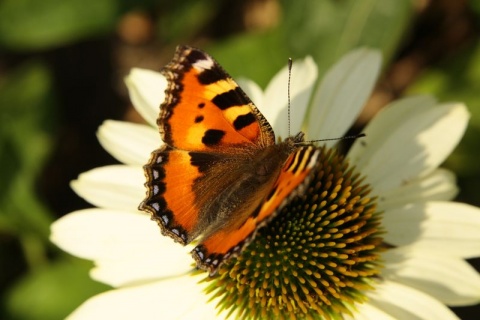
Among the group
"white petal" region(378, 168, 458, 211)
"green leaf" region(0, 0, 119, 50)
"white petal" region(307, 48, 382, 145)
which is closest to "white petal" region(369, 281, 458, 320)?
"white petal" region(378, 168, 458, 211)

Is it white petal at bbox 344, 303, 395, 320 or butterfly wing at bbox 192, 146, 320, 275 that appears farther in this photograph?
white petal at bbox 344, 303, 395, 320

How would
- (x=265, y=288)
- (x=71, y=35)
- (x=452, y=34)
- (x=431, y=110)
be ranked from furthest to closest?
1. (x=452, y=34)
2. (x=71, y=35)
3. (x=431, y=110)
4. (x=265, y=288)

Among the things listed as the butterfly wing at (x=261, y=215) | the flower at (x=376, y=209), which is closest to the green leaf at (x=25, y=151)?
the flower at (x=376, y=209)

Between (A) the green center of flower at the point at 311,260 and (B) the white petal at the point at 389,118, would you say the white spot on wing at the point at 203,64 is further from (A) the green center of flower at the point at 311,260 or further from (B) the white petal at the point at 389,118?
(B) the white petal at the point at 389,118

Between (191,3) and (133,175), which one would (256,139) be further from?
(191,3)

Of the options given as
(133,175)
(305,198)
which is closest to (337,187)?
(305,198)

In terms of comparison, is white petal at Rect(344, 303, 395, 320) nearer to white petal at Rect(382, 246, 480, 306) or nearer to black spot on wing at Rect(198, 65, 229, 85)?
white petal at Rect(382, 246, 480, 306)

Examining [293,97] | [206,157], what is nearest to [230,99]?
[206,157]
